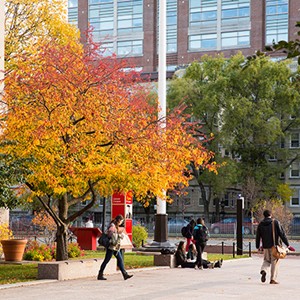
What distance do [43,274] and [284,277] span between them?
6663 millimetres

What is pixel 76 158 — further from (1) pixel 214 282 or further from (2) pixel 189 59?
(2) pixel 189 59

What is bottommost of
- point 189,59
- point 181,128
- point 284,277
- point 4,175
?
point 284,277

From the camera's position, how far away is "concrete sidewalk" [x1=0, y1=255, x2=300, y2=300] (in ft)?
47.9

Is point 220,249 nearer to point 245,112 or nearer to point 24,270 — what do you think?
point 24,270

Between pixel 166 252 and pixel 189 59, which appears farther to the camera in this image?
pixel 189 59

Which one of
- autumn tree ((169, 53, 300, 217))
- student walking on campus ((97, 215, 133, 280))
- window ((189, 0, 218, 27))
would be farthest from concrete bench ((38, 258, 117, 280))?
window ((189, 0, 218, 27))

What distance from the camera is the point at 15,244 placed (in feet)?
81.9

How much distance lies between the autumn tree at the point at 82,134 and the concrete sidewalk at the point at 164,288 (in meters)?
2.65

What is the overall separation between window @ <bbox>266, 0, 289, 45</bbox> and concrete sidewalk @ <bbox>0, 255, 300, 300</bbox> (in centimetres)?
7143

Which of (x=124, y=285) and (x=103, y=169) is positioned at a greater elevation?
(x=103, y=169)

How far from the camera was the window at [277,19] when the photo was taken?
3490 inches

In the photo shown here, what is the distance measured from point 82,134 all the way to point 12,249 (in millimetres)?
7033

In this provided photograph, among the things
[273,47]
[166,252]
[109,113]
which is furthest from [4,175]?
[273,47]

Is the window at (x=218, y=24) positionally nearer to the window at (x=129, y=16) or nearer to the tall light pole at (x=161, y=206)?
the window at (x=129, y=16)
